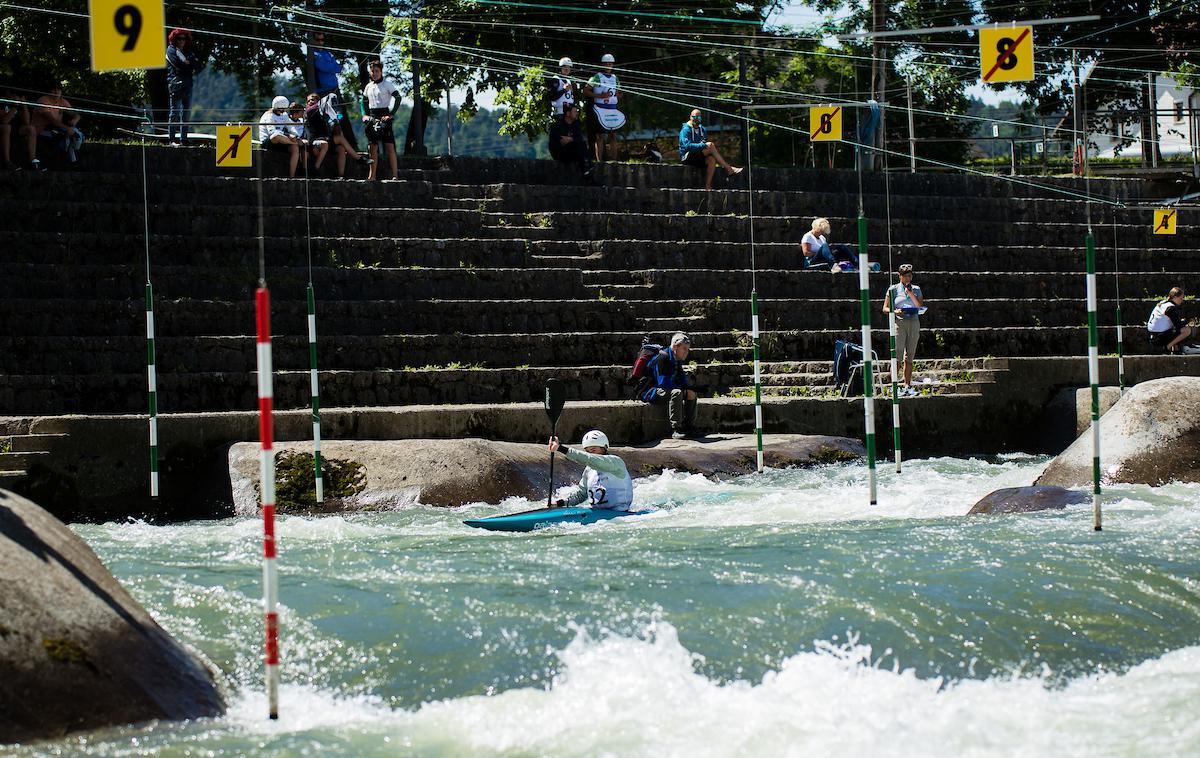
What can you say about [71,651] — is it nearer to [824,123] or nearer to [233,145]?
[233,145]

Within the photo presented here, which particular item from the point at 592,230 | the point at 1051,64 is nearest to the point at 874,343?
the point at 592,230

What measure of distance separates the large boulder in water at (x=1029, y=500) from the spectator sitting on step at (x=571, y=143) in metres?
10.3

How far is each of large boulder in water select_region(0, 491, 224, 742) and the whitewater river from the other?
140mm

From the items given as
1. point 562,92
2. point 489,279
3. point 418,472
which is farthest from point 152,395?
point 562,92

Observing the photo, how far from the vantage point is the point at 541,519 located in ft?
39.5

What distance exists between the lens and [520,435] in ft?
51.3

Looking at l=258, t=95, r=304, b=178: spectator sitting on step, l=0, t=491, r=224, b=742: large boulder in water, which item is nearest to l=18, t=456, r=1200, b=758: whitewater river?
l=0, t=491, r=224, b=742: large boulder in water

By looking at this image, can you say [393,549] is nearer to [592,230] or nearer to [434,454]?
[434,454]

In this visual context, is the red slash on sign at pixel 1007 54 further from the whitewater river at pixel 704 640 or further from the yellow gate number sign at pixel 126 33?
the yellow gate number sign at pixel 126 33

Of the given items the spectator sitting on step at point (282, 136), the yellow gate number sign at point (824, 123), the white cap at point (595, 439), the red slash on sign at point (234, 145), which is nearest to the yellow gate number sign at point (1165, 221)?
the yellow gate number sign at point (824, 123)

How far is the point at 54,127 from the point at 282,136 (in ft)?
8.40

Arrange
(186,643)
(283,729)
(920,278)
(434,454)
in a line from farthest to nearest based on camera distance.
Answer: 1. (920,278)
2. (434,454)
3. (186,643)
4. (283,729)

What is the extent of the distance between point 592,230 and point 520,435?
520 centimetres

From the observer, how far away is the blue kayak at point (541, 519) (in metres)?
11.8
